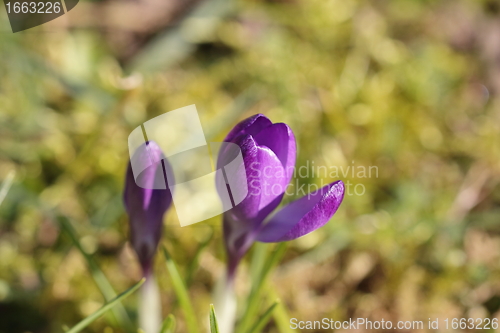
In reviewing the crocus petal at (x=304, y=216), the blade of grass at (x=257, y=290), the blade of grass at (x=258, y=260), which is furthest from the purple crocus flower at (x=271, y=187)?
the blade of grass at (x=258, y=260)

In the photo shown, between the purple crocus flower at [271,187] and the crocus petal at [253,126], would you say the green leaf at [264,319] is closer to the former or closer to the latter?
the purple crocus flower at [271,187]

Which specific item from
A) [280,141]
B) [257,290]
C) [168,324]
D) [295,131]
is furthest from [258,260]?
[295,131]

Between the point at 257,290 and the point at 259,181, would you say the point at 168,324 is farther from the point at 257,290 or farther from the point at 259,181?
the point at 259,181

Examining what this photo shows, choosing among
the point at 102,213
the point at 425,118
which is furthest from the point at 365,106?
the point at 102,213

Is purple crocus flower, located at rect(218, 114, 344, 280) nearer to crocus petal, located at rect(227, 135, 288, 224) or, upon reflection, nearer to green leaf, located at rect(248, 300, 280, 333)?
crocus petal, located at rect(227, 135, 288, 224)

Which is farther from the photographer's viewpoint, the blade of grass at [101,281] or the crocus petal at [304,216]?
the blade of grass at [101,281]
